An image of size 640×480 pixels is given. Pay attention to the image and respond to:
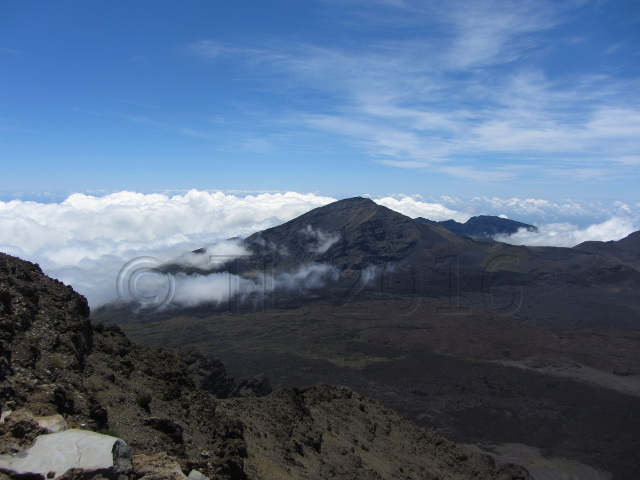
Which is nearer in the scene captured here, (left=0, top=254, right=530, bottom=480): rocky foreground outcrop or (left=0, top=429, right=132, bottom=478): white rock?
(left=0, top=429, right=132, bottom=478): white rock

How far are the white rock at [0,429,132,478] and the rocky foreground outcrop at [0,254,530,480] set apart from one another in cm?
2

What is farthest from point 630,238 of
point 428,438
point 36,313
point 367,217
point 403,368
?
point 36,313

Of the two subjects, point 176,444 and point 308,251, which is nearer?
point 176,444

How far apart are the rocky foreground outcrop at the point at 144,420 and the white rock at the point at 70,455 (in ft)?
0.07

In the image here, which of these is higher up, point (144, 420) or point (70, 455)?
point (70, 455)

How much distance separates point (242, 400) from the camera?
23188mm

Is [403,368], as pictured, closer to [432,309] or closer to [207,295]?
[432,309]

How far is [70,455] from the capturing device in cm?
689

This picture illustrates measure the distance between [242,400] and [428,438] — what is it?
13338 mm

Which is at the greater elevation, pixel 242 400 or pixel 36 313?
pixel 36 313

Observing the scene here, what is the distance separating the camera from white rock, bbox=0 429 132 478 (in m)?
6.54

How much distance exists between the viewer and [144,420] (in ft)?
36.4

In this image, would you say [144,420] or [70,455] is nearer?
[70,455]

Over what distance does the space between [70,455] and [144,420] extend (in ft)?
14.5
